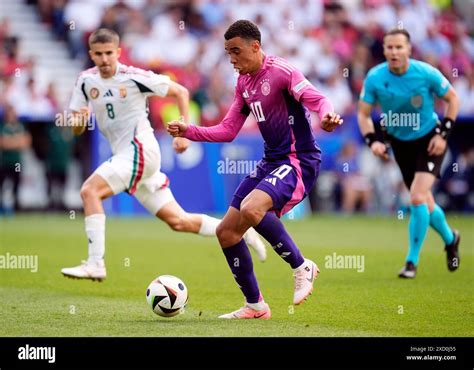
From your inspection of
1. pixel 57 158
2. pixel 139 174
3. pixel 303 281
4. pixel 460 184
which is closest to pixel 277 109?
pixel 303 281

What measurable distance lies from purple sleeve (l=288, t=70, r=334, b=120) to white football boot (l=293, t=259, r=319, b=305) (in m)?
1.37

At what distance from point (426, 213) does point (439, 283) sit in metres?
1.04

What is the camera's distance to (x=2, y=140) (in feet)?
70.9

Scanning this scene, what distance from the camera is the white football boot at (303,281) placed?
8.70 meters

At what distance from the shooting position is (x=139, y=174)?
11.2 metres

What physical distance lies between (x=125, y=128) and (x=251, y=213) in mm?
3291

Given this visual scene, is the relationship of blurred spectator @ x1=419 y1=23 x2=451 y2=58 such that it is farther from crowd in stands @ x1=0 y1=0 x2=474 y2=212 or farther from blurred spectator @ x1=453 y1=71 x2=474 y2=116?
blurred spectator @ x1=453 y1=71 x2=474 y2=116

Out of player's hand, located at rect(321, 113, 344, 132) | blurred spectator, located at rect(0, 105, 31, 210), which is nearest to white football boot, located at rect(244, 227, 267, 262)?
player's hand, located at rect(321, 113, 344, 132)

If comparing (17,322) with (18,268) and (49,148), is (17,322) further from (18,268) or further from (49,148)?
(49,148)

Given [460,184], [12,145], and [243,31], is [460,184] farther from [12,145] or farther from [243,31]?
[243,31]

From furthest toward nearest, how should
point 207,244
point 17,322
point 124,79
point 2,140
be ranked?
point 2,140 → point 207,244 → point 124,79 → point 17,322

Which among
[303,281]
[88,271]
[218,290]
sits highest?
[303,281]

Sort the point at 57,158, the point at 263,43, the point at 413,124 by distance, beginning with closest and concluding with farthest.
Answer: the point at 413,124 < the point at 57,158 < the point at 263,43

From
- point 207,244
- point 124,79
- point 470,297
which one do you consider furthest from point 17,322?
point 207,244
